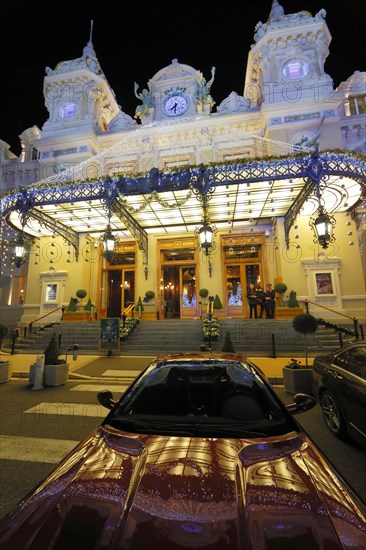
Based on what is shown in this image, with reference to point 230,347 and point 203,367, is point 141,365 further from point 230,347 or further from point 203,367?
point 203,367

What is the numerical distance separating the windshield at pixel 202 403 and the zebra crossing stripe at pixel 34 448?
2.06 meters

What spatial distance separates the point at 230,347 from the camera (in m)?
8.58

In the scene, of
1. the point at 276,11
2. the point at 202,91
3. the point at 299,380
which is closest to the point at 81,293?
the point at 299,380

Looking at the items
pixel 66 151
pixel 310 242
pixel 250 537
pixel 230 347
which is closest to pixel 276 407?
pixel 250 537

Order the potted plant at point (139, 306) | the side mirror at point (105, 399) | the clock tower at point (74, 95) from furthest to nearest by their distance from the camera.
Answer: the clock tower at point (74, 95) → the potted plant at point (139, 306) → the side mirror at point (105, 399)

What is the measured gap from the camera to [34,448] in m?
Result: 4.07

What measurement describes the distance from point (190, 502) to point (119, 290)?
19.4 metres

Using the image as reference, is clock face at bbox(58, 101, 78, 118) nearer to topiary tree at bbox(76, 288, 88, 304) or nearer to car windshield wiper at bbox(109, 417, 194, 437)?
topiary tree at bbox(76, 288, 88, 304)

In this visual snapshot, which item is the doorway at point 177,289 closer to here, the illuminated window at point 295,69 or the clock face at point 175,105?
the clock face at point 175,105

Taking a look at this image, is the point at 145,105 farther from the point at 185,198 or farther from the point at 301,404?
the point at 301,404

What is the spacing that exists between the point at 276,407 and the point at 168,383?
1095 mm

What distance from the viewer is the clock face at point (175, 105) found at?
21.0 metres

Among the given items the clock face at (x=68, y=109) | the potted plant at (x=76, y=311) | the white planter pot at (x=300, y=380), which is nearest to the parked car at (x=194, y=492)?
the white planter pot at (x=300, y=380)

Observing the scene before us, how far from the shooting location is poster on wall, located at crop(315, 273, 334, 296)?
15.8 metres
